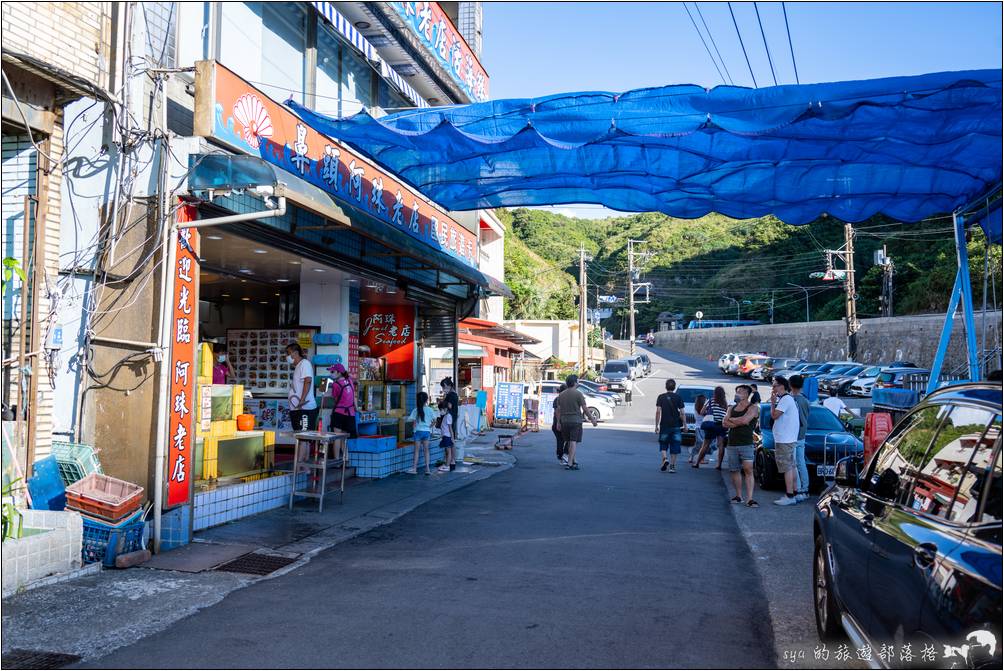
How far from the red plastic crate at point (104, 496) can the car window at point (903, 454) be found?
5.85 m

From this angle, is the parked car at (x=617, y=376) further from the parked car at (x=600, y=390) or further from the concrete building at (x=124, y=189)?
the concrete building at (x=124, y=189)

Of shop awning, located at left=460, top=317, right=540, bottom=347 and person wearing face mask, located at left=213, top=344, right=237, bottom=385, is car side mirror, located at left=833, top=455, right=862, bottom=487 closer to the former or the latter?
person wearing face mask, located at left=213, top=344, right=237, bottom=385

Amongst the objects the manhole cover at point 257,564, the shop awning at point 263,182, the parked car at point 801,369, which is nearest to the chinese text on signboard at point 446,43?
the shop awning at point 263,182

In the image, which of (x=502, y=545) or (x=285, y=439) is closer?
(x=502, y=545)

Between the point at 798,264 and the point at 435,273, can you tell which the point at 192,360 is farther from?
the point at 798,264

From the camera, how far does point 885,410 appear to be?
1285 cm

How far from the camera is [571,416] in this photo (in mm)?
14797

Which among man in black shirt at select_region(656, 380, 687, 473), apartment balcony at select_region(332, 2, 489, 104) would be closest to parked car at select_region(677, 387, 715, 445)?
man in black shirt at select_region(656, 380, 687, 473)

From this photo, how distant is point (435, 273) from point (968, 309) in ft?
29.0

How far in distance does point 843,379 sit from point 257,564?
35.7 metres

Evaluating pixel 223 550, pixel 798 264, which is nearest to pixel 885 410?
pixel 223 550

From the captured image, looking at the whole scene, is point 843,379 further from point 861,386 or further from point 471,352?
A: point 471,352

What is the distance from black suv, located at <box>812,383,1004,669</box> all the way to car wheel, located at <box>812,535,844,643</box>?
0.02 m

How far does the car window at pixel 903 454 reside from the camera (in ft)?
12.6
